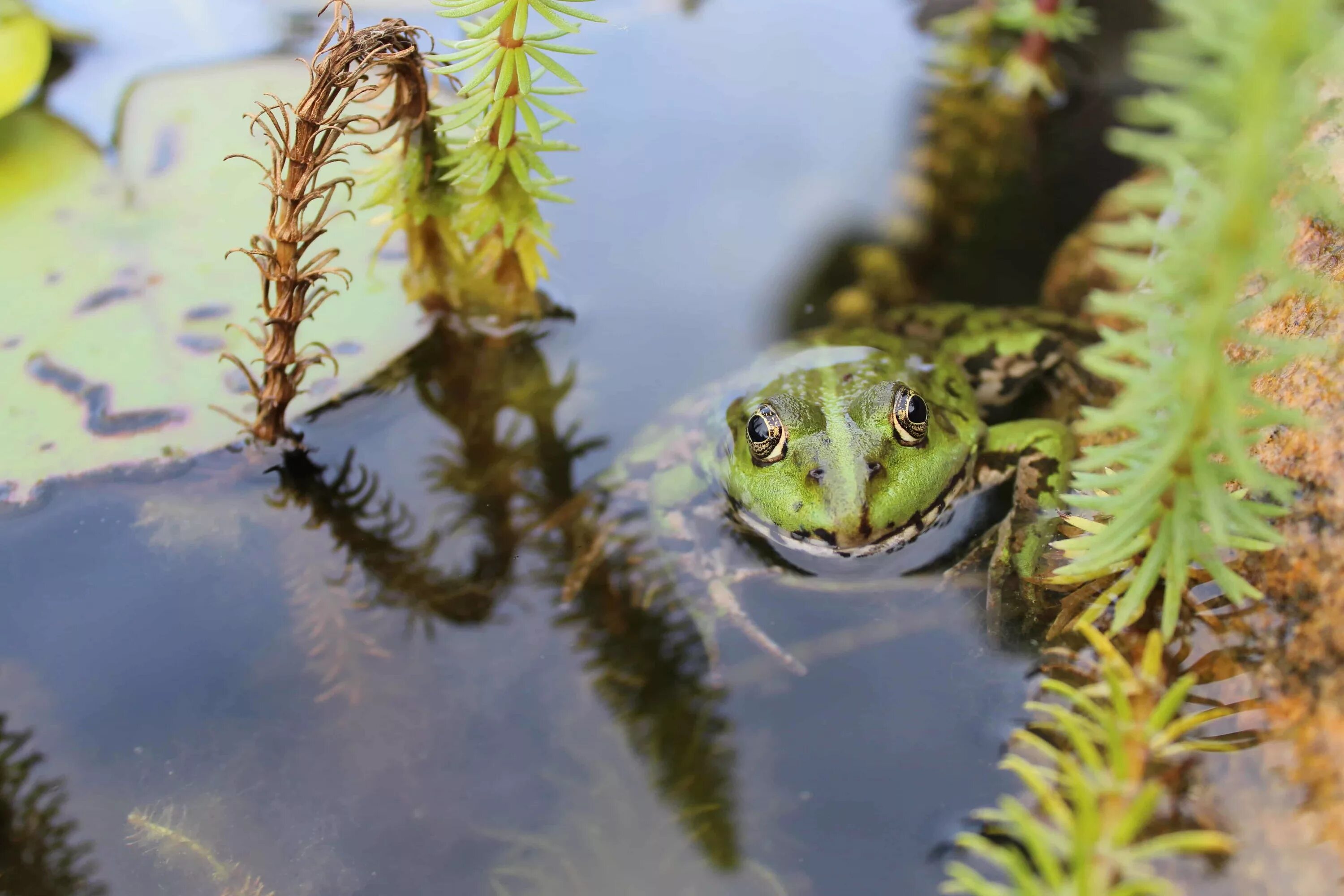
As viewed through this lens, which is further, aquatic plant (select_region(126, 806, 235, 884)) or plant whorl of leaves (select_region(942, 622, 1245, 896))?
aquatic plant (select_region(126, 806, 235, 884))

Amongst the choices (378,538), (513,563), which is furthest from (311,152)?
(513,563)

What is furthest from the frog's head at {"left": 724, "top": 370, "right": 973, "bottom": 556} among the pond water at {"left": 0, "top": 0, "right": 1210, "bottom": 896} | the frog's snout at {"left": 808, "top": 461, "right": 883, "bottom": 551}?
the pond water at {"left": 0, "top": 0, "right": 1210, "bottom": 896}

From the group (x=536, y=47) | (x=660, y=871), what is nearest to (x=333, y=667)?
(x=660, y=871)

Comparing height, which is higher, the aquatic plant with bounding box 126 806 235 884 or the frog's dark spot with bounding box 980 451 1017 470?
the frog's dark spot with bounding box 980 451 1017 470

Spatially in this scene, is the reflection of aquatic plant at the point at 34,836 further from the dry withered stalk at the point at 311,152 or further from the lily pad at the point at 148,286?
the dry withered stalk at the point at 311,152

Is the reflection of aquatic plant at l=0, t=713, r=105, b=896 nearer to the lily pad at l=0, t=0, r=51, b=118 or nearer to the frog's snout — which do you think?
the frog's snout

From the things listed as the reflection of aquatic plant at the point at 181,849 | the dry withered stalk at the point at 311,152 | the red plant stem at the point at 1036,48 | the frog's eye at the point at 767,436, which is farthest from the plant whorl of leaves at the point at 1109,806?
the red plant stem at the point at 1036,48

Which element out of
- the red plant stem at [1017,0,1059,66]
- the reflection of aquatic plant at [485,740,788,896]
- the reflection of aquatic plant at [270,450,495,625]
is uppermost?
the red plant stem at [1017,0,1059,66]
